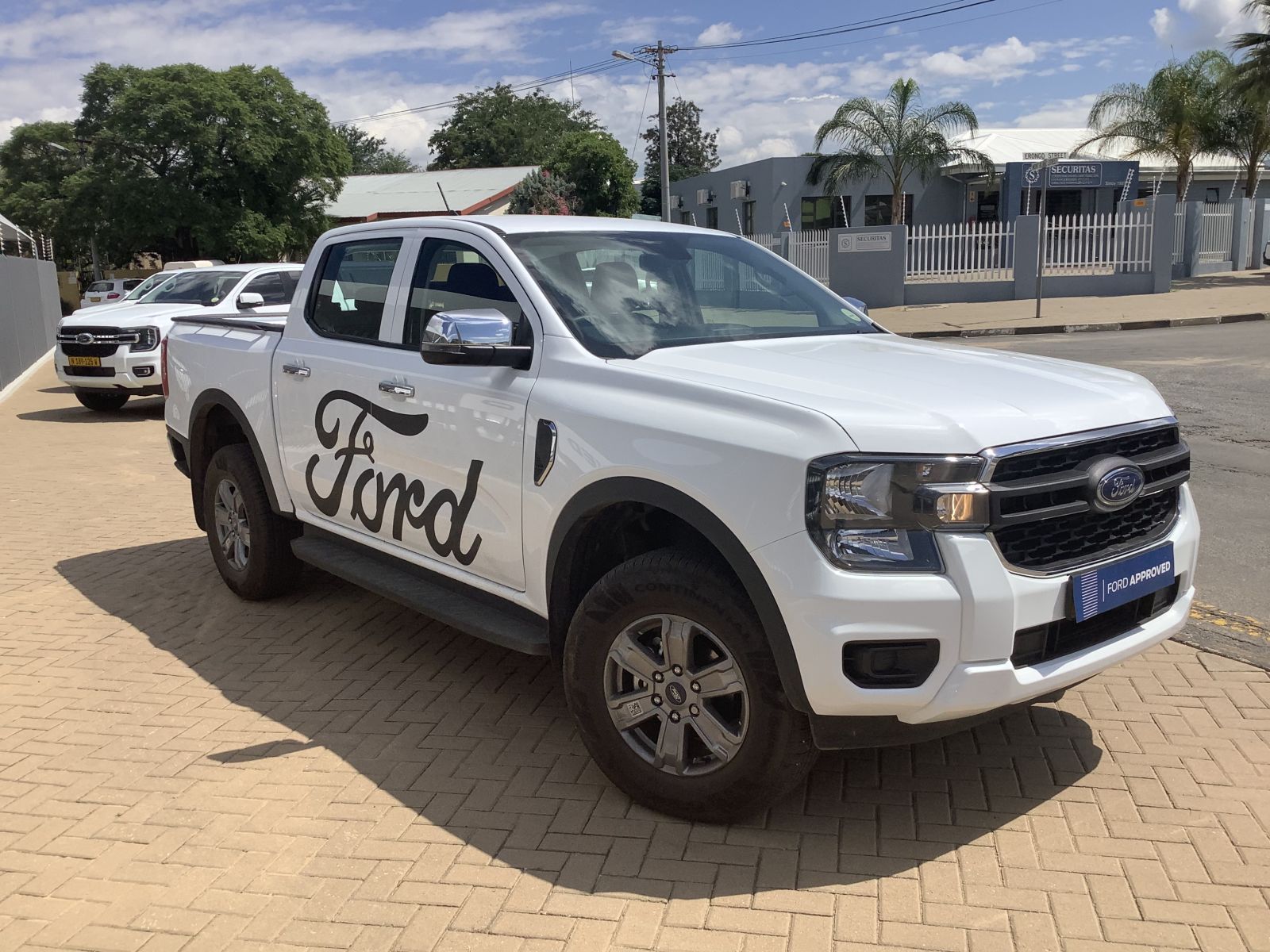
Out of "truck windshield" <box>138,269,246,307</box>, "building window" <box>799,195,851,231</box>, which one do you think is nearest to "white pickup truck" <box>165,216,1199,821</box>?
"truck windshield" <box>138,269,246,307</box>

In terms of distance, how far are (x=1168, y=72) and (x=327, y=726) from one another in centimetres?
3534

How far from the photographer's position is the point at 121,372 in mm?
13281

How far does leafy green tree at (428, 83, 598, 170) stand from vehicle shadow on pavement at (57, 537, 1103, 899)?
7594 cm

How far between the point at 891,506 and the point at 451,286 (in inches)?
87.6

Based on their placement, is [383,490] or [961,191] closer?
[383,490]

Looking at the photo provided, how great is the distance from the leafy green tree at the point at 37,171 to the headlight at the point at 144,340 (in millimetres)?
34984

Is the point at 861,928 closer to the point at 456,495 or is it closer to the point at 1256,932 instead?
the point at 1256,932

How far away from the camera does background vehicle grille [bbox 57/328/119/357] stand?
13.2m

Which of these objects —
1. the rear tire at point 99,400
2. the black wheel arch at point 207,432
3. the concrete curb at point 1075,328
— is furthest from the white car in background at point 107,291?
the black wheel arch at point 207,432

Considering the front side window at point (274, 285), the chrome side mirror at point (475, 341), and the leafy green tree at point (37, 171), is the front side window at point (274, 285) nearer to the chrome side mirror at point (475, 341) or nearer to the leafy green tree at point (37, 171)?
the chrome side mirror at point (475, 341)

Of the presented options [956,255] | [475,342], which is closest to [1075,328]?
[956,255]

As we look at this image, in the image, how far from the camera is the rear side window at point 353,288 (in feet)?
15.9

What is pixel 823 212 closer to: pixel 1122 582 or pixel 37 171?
pixel 37 171

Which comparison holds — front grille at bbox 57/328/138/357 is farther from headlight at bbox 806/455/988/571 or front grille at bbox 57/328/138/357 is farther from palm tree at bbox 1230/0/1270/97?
palm tree at bbox 1230/0/1270/97
